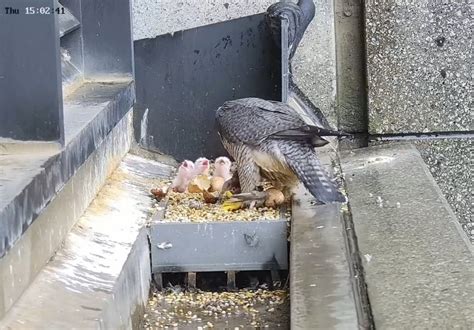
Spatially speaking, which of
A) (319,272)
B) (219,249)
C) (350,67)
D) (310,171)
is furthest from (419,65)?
(319,272)

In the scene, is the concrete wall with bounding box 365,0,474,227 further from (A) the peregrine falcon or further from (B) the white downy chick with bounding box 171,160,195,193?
(B) the white downy chick with bounding box 171,160,195,193

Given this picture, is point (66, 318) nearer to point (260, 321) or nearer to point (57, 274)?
point (57, 274)

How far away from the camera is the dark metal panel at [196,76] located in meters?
4.34

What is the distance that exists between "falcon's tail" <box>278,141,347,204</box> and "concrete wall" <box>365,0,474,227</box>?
3.11 feet

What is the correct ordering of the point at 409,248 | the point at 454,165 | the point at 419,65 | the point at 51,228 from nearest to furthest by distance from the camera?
the point at 51,228, the point at 409,248, the point at 419,65, the point at 454,165

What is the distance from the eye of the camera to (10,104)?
2.50m

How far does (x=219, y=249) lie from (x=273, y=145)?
0.52 meters

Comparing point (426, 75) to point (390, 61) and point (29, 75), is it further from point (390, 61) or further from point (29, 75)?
point (29, 75)

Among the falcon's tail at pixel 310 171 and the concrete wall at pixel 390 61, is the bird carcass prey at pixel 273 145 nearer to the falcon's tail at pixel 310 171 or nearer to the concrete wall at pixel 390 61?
the falcon's tail at pixel 310 171

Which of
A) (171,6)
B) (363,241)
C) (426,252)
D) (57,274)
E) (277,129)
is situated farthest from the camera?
(171,6)

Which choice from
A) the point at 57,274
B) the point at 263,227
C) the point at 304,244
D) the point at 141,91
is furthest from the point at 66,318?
the point at 141,91

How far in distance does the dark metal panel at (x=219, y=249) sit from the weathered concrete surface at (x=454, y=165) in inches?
54.9

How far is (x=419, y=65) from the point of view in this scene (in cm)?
434

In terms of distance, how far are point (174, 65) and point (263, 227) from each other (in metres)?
1.35
